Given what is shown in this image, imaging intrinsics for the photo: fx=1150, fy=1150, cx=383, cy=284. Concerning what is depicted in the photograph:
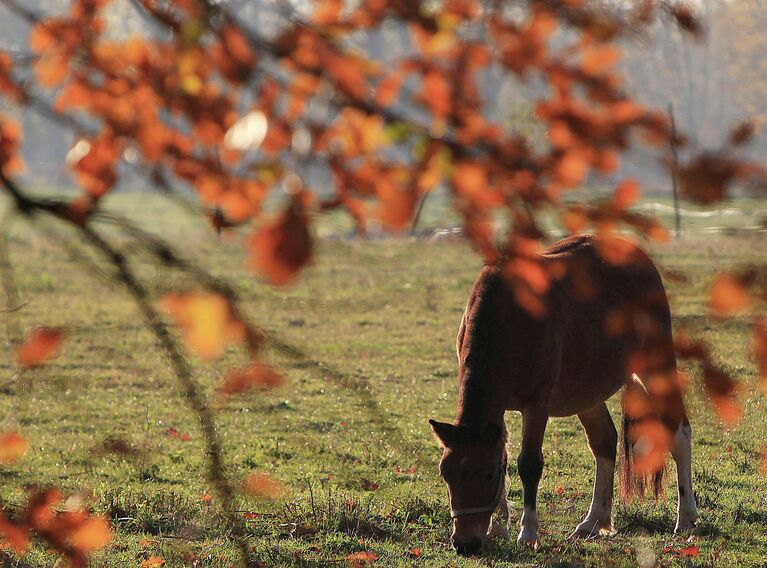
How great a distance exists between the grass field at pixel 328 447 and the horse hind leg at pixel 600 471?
173mm

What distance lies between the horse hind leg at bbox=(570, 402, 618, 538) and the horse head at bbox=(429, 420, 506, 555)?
1.38 metres

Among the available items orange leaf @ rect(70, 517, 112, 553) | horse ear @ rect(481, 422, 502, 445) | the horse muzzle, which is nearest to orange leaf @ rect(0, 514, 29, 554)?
orange leaf @ rect(70, 517, 112, 553)

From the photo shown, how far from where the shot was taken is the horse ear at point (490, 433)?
654 centimetres

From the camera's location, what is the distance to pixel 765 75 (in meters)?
82.1

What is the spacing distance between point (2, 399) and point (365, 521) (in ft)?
22.6

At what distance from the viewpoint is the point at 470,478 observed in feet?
21.3

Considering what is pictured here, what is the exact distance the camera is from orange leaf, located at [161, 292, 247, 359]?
2.96 meters

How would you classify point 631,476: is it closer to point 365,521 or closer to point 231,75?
point 365,521

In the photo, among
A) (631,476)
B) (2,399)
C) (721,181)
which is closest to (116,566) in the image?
(631,476)

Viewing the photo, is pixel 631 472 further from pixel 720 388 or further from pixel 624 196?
pixel 624 196

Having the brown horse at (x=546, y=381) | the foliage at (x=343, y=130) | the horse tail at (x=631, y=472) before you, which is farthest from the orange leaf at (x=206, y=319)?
the horse tail at (x=631, y=472)

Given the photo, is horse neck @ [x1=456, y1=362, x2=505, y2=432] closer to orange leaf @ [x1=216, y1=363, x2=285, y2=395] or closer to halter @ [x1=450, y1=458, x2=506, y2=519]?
halter @ [x1=450, y1=458, x2=506, y2=519]

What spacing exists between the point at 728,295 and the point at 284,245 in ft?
5.41

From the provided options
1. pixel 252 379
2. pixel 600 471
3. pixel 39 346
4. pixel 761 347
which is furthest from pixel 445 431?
pixel 761 347
